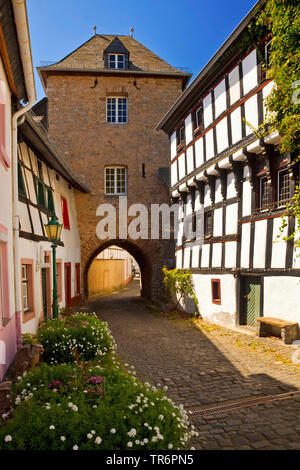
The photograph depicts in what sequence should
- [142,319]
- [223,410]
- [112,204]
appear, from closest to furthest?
[223,410], [142,319], [112,204]

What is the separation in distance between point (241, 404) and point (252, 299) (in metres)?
4.70

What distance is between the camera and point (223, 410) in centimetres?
475

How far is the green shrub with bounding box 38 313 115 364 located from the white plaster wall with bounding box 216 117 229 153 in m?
6.78

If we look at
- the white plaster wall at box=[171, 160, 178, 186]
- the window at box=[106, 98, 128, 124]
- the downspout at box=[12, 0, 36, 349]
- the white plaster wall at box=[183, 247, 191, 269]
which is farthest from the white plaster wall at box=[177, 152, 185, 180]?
the downspout at box=[12, 0, 36, 349]

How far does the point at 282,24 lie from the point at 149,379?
7.03m

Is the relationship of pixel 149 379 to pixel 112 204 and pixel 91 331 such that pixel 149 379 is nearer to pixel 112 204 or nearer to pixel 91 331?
pixel 91 331

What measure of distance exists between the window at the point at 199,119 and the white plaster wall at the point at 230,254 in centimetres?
454

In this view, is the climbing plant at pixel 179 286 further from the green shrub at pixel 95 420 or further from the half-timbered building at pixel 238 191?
the green shrub at pixel 95 420

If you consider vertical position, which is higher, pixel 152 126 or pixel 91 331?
pixel 152 126

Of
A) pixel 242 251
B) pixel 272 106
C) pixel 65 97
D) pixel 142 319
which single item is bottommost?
pixel 142 319

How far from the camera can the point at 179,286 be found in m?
13.8

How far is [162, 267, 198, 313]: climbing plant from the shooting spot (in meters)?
13.0
